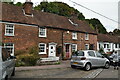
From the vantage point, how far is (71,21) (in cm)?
2611

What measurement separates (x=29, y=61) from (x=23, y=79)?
5.74 m

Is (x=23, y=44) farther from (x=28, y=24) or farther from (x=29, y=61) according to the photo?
(x=29, y=61)

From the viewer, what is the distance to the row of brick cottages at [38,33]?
16.8 metres

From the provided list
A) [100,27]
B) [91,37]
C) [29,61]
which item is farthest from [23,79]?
[100,27]

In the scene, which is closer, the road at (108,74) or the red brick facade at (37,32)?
the road at (108,74)

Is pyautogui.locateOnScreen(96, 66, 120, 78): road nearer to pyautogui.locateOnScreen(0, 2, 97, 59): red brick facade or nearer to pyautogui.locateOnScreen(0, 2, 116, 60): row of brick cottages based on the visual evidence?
pyautogui.locateOnScreen(0, 2, 116, 60): row of brick cottages

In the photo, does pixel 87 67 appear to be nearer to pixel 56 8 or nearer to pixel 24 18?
pixel 24 18

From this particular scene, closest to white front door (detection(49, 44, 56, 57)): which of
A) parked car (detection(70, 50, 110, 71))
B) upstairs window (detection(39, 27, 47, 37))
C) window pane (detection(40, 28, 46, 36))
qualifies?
upstairs window (detection(39, 27, 47, 37))

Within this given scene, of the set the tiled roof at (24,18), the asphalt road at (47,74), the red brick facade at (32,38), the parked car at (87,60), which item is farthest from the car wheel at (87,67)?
the tiled roof at (24,18)

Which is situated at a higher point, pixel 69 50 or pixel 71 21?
pixel 71 21

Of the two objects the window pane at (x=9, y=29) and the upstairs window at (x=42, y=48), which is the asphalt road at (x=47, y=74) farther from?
the upstairs window at (x=42, y=48)

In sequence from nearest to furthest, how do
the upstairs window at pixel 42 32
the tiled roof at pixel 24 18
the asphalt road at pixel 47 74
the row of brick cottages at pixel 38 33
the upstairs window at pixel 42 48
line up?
the asphalt road at pixel 47 74 < the row of brick cottages at pixel 38 33 < the tiled roof at pixel 24 18 < the upstairs window at pixel 42 48 < the upstairs window at pixel 42 32

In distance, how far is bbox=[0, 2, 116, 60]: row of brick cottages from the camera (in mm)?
16781

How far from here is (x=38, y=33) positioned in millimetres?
19141
